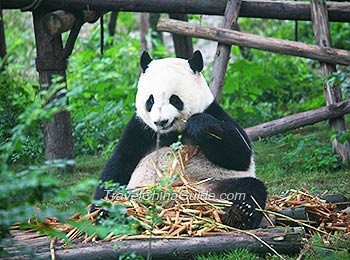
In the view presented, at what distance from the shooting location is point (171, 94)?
3955mm

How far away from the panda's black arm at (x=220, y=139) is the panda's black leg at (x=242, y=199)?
131 mm

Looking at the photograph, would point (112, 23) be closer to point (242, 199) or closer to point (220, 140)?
point (220, 140)

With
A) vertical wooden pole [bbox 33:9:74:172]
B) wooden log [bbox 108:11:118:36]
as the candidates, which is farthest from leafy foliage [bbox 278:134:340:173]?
wooden log [bbox 108:11:118:36]

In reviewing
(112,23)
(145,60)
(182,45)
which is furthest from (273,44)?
(112,23)

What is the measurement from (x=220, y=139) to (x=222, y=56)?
2.50 metres

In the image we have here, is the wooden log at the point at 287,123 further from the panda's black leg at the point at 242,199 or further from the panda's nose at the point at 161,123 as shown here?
the panda's nose at the point at 161,123

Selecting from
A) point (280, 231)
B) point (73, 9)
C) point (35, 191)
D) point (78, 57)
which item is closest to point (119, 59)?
point (78, 57)

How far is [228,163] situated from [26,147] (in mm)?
1987

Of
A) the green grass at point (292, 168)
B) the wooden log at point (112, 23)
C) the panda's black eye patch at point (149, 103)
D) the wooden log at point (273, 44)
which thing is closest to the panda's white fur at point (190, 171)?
the panda's black eye patch at point (149, 103)

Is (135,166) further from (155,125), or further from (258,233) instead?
(258,233)

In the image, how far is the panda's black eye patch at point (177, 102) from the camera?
3977 millimetres

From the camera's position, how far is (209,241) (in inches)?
135

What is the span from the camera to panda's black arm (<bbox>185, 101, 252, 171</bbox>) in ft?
12.6

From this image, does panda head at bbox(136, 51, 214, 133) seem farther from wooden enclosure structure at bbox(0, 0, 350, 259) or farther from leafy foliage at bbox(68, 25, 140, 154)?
leafy foliage at bbox(68, 25, 140, 154)
